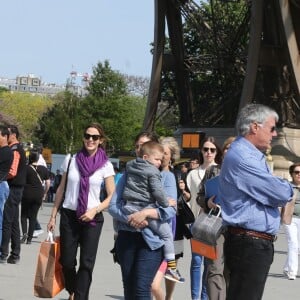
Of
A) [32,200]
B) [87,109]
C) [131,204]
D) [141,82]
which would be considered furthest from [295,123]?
[141,82]

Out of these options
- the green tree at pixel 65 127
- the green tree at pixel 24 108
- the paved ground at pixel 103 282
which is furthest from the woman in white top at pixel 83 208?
the green tree at pixel 24 108

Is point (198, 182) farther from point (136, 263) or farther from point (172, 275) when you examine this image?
point (136, 263)

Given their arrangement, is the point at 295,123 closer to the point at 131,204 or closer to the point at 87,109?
the point at 131,204

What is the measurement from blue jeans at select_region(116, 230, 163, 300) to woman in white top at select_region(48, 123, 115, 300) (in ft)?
4.90

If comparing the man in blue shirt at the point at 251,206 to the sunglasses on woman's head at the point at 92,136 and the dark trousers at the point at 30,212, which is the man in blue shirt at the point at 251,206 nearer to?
the sunglasses on woman's head at the point at 92,136

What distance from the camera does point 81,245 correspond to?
8930 millimetres

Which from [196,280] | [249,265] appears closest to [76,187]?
[196,280]

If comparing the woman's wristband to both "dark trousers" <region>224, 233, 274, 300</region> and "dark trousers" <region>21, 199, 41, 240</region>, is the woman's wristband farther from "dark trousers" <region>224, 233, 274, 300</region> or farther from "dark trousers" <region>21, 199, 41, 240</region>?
"dark trousers" <region>21, 199, 41, 240</region>

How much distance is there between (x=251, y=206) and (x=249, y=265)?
352 millimetres

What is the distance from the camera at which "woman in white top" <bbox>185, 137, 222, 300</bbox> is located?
9391 millimetres

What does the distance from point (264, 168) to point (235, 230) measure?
16.4 inches

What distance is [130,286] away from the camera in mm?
7254

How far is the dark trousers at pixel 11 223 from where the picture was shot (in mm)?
12711

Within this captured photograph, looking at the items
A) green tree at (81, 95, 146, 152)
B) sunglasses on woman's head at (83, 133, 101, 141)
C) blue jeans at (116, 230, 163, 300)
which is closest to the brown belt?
blue jeans at (116, 230, 163, 300)
